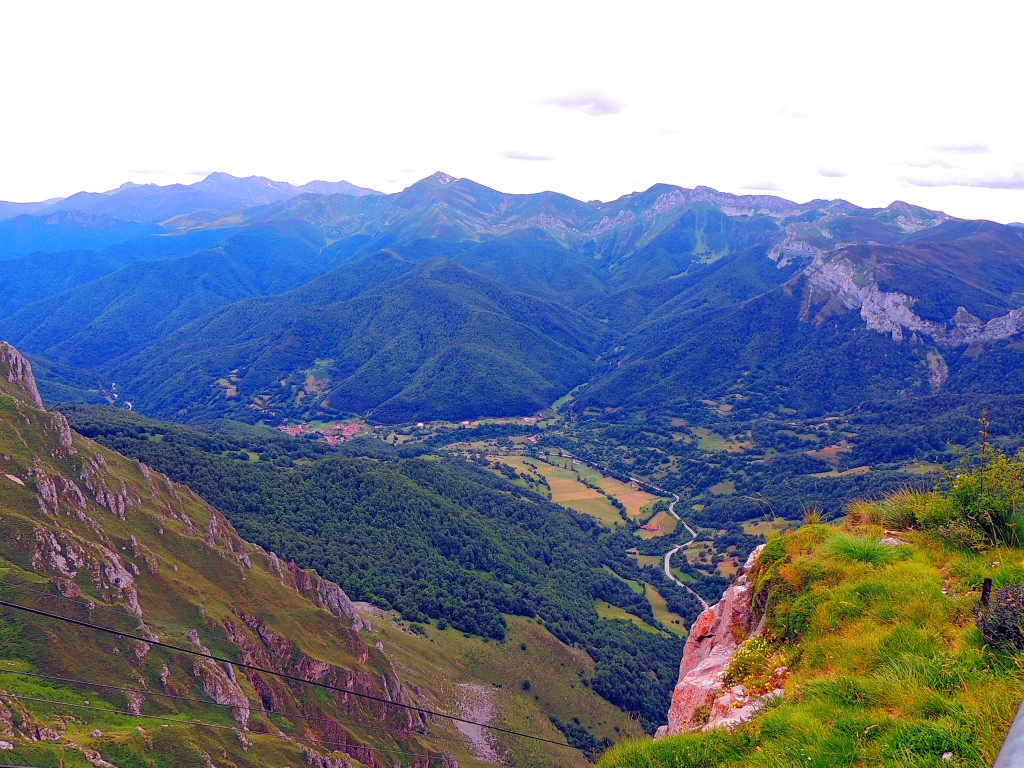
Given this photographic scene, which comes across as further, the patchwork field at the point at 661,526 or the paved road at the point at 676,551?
the patchwork field at the point at 661,526

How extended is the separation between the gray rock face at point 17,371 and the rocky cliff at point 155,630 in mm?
710

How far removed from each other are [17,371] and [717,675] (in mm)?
93104

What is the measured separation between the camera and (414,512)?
120062 millimetres

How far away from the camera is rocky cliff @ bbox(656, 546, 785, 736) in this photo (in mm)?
11102

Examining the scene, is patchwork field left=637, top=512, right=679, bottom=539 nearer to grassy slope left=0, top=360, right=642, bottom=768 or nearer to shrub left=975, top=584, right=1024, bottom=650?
grassy slope left=0, top=360, right=642, bottom=768

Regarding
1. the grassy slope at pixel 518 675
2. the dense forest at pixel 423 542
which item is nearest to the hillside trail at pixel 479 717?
the grassy slope at pixel 518 675

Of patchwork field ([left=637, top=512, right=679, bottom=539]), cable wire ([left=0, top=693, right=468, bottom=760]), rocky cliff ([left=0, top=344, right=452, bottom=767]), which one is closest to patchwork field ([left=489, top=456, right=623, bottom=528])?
patchwork field ([left=637, top=512, right=679, bottom=539])

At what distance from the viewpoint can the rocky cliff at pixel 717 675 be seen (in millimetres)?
11102

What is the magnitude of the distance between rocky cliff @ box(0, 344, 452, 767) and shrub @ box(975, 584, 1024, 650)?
38.5 meters

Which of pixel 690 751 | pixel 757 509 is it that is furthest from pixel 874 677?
pixel 757 509

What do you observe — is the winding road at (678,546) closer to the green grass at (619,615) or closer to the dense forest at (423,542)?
the dense forest at (423,542)

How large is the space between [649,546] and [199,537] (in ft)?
372

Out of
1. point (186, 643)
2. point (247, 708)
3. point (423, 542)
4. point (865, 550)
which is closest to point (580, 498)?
point (423, 542)

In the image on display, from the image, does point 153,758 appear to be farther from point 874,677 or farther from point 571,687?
point 571,687
